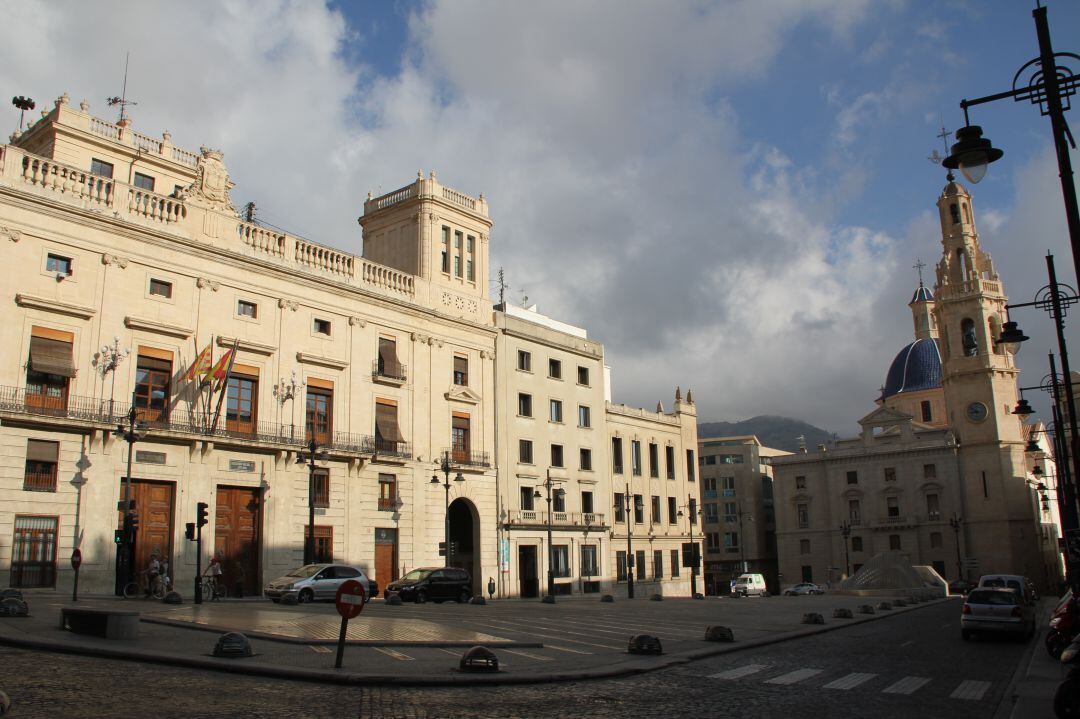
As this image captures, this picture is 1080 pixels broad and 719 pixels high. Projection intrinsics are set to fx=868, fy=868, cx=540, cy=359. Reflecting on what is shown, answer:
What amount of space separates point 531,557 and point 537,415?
28.1 feet

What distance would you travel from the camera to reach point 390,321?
45281 mm

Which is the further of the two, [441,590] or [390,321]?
[390,321]

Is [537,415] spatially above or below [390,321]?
below

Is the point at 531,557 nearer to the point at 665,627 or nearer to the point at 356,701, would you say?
the point at 665,627

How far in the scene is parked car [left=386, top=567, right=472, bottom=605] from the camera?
35469mm

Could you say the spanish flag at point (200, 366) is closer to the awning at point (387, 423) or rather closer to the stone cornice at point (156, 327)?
the stone cornice at point (156, 327)

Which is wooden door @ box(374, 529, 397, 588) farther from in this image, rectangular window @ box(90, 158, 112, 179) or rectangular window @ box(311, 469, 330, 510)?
rectangular window @ box(90, 158, 112, 179)

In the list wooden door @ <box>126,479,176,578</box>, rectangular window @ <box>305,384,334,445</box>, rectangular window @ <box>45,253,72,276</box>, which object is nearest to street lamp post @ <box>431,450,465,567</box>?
rectangular window @ <box>305,384,334,445</box>

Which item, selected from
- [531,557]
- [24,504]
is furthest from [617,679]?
[531,557]

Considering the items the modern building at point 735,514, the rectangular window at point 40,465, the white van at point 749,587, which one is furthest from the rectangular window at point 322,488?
the modern building at point 735,514

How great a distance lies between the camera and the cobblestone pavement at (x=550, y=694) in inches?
441

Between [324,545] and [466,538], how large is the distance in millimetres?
11758

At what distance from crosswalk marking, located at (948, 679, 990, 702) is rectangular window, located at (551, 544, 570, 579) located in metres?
38.2

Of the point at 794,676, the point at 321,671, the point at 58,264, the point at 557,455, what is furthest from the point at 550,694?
the point at 557,455
